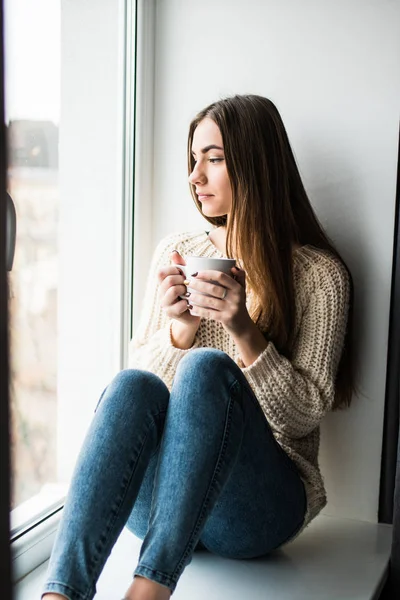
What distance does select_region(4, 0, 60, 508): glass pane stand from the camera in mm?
1355

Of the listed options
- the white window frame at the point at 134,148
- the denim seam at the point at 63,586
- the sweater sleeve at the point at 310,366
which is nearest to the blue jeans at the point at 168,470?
the denim seam at the point at 63,586

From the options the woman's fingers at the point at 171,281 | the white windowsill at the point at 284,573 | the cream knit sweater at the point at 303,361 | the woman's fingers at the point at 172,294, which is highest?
the woman's fingers at the point at 171,281

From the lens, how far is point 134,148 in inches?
65.6

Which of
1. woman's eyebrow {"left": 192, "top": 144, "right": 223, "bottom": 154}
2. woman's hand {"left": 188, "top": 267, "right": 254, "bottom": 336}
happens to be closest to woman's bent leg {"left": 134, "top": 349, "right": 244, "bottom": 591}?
woman's hand {"left": 188, "top": 267, "right": 254, "bottom": 336}

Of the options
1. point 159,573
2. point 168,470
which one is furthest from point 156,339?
point 159,573

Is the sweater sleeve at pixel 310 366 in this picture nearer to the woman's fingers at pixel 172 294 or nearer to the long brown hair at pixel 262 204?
the long brown hair at pixel 262 204

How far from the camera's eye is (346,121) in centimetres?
149

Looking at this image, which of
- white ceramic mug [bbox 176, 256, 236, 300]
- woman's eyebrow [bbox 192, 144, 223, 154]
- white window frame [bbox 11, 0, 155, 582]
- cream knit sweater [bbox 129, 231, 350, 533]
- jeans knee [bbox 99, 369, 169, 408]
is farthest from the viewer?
white window frame [bbox 11, 0, 155, 582]

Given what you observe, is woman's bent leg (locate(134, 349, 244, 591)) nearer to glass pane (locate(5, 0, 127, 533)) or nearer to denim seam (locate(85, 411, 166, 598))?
denim seam (locate(85, 411, 166, 598))

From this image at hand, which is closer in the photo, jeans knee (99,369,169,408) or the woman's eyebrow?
jeans knee (99,369,169,408)

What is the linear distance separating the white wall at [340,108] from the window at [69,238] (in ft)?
0.63

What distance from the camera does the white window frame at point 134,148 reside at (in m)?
1.62

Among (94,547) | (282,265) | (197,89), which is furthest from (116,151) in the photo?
(94,547)

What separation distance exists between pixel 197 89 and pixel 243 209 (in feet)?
1.31
